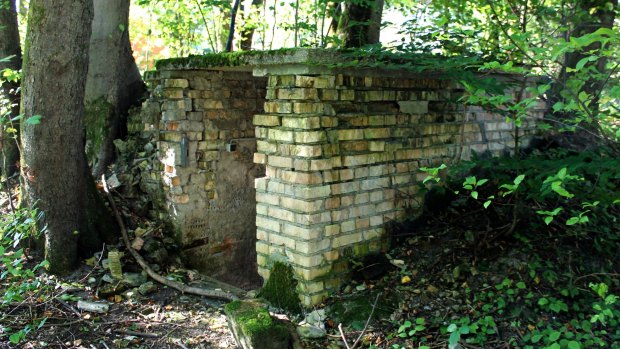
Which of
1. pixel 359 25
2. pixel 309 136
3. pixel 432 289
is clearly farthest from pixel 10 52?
pixel 432 289

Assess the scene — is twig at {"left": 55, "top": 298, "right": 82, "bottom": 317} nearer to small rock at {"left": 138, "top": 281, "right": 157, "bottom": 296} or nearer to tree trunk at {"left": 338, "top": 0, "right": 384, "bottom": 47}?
small rock at {"left": 138, "top": 281, "right": 157, "bottom": 296}

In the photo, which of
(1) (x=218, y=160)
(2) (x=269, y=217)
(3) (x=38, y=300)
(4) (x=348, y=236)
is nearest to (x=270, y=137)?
(2) (x=269, y=217)

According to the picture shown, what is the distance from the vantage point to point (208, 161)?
5449mm

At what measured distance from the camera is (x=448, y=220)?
4820 mm

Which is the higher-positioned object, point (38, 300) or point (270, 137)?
point (270, 137)

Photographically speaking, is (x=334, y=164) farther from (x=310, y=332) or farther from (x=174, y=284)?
(x=174, y=284)

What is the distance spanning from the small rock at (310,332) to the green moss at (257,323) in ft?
0.89

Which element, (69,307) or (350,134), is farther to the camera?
(350,134)

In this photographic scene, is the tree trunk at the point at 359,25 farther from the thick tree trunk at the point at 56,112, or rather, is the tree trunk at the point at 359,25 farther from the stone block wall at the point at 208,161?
the thick tree trunk at the point at 56,112

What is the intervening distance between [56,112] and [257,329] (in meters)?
2.46

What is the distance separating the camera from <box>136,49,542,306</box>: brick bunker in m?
4.05

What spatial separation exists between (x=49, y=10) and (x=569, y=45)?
3779 mm

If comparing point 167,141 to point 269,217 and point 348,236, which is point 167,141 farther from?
point 348,236

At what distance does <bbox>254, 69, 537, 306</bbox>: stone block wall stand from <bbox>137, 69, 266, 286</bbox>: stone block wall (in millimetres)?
1219
